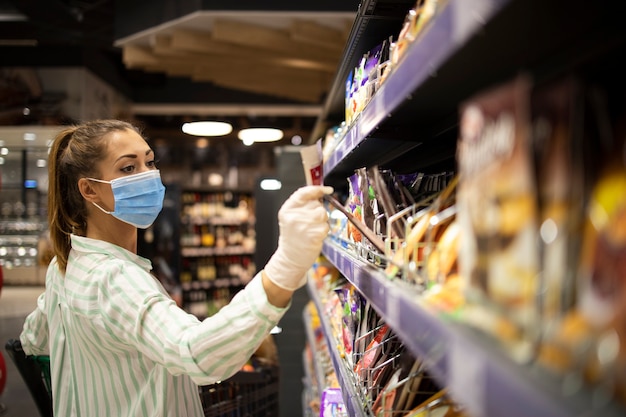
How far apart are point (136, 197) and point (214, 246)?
8620 mm

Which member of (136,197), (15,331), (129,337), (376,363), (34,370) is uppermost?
(136,197)

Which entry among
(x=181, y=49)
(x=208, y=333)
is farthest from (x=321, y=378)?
(x=181, y=49)

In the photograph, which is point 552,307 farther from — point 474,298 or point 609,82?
point 609,82

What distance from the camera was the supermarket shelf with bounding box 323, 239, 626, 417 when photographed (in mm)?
504

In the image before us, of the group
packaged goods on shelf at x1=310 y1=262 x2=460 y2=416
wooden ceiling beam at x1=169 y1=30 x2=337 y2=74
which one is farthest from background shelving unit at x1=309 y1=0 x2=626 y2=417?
wooden ceiling beam at x1=169 y1=30 x2=337 y2=74

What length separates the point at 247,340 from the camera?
1420 mm

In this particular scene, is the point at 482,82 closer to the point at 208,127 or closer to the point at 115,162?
the point at 115,162

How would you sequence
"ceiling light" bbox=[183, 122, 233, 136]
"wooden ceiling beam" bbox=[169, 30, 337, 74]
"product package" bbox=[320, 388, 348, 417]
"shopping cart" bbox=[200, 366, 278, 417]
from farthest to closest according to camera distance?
"ceiling light" bbox=[183, 122, 233, 136] < "wooden ceiling beam" bbox=[169, 30, 337, 74] < "shopping cart" bbox=[200, 366, 278, 417] < "product package" bbox=[320, 388, 348, 417]

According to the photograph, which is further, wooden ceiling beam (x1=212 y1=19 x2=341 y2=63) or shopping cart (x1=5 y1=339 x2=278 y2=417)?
wooden ceiling beam (x1=212 y1=19 x2=341 y2=63)

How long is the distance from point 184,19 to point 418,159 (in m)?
4.29

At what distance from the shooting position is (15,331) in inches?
262

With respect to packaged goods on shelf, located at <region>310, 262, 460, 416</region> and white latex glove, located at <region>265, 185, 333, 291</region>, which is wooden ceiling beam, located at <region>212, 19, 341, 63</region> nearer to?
packaged goods on shelf, located at <region>310, 262, 460, 416</region>

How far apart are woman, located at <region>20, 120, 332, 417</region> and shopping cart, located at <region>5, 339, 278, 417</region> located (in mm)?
71

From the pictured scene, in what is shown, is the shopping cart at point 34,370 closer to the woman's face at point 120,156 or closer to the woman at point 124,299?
the woman at point 124,299
